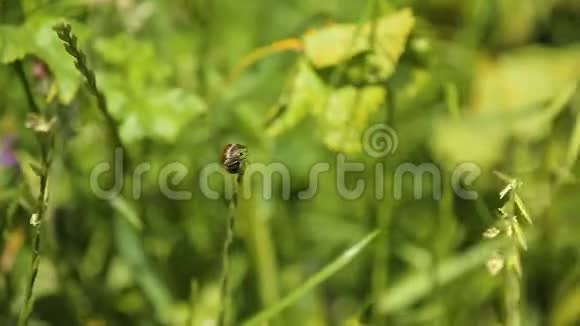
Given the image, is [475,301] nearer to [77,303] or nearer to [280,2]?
[77,303]

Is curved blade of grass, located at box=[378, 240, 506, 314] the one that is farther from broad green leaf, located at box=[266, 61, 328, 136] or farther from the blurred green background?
broad green leaf, located at box=[266, 61, 328, 136]

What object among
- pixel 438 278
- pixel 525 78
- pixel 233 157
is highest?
pixel 525 78

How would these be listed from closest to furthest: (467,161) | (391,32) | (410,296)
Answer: (391,32) → (410,296) → (467,161)

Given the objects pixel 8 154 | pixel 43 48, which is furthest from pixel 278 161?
pixel 43 48

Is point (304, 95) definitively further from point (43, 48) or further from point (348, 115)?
point (43, 48)

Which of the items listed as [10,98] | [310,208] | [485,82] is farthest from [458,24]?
[10,98]

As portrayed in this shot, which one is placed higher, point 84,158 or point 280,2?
point 280,2

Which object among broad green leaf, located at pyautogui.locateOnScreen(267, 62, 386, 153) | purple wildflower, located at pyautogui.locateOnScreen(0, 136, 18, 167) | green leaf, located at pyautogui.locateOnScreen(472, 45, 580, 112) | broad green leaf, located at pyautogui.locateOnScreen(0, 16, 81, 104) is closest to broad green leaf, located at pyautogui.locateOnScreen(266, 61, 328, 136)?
broad green leaf, located at pyautogui.locateOnScreen(267, 62, 386, 153)
